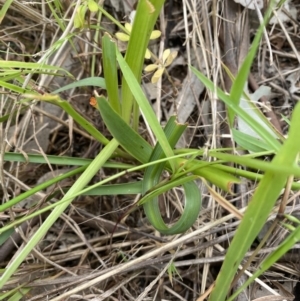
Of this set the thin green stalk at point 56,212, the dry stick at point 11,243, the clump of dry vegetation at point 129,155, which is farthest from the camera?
the dry stick at point 11,243

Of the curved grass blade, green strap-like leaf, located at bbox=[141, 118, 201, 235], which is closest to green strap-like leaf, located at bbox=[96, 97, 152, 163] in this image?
green strap-like leaf, located at bbox=[141, 118, 201, 235]

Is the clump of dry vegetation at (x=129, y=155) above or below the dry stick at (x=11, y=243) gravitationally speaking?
above

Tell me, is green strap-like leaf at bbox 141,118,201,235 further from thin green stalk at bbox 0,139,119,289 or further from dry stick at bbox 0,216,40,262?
dry stick at bbox 0,216,40,262

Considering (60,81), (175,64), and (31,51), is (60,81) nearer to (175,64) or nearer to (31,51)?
(31,51)

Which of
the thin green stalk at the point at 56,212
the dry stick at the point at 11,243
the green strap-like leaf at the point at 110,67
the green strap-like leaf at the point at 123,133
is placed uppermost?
the green strap-like leaf at the point at 110,67

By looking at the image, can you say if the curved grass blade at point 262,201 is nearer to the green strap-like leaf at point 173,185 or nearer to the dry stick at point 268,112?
the green strap-like leaf at point 173,185

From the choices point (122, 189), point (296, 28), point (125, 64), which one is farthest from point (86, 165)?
point (296, 28)

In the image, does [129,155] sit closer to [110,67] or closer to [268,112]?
[110,67]

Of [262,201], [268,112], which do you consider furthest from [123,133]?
[268,112]

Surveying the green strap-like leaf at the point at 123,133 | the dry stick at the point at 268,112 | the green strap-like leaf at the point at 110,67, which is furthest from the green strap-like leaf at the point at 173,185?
the dry stick at the point at 268,112
